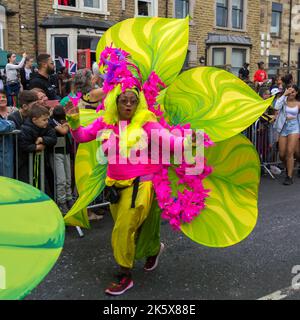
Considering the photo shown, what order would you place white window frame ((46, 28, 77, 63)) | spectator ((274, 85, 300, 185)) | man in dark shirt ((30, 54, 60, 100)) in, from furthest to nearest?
1. white window frame ((46, 28, 77, 63))
2. spectator ((274, 85, 300, 185))
3. man in dark shirt ((30, 54, 60, 100))

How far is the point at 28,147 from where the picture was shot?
4594mm

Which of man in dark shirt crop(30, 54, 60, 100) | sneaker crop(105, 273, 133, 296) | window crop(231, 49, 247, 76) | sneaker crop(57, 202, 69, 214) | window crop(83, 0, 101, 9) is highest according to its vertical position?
window crop(83, 0, 101, 9)

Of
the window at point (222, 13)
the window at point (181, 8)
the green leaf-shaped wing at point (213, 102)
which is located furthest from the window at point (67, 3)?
the green leaf-shaped wing at point (213, 102)

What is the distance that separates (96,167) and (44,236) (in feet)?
5.07

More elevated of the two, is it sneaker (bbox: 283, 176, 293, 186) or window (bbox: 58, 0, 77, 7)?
window (bbox: 58, 0, 77, 7)

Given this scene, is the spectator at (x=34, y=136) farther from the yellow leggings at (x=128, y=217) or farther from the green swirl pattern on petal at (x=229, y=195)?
the green swirl pattern on petal at (x=229, y=195)

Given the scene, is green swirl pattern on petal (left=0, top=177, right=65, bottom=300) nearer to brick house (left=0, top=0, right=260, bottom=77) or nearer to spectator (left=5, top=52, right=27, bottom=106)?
spectator (left=5, top=52, right=27, bottom=106)

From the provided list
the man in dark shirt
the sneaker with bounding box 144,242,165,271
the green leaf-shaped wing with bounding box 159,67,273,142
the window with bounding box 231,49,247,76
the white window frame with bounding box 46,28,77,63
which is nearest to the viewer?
the green leaf-shaped wing with bounding box 159,67,273,142

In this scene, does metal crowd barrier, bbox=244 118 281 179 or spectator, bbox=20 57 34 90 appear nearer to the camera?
metal crowd barrier, bbox=244 118 281 179

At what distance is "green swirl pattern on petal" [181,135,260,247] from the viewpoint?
3324 mm

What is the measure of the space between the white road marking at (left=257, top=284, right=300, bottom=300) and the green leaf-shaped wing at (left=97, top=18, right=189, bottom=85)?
1761mm

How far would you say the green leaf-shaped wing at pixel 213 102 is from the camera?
3139 mm

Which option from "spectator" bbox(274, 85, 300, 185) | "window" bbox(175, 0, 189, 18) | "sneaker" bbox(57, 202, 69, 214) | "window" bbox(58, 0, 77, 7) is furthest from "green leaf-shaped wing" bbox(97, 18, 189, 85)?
"window" bbox(175, 0, 189, 18)
